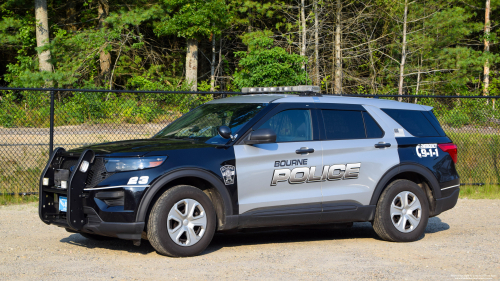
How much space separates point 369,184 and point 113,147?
3.10 metres

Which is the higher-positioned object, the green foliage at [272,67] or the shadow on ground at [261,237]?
the green foliage at [272,67]

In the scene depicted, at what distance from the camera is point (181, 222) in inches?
→ 223

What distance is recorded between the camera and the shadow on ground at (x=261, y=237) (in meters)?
6.45

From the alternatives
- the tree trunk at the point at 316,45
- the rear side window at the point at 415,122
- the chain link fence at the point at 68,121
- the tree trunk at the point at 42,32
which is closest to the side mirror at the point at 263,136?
the rear side window at the point at 415,122

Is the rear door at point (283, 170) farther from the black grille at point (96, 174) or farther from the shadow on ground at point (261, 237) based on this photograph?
the black grille at point (96, 174)

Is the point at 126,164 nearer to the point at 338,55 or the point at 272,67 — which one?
the point at 272,67

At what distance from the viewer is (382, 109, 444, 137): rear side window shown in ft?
23.5

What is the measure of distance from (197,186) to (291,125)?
4.40 feet

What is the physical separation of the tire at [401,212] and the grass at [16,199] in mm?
6125

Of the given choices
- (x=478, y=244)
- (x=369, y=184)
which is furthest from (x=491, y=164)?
(x=369, y=184)

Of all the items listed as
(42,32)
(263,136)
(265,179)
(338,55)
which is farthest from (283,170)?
(338,55)

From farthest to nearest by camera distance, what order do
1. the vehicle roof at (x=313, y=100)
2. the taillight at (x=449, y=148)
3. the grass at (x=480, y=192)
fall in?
the grass at (x=480, y=192), the taillight at (x=449, y=148), the vehicle roof at (x=313, y=100)

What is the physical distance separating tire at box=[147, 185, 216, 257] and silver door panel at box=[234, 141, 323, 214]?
0.45m

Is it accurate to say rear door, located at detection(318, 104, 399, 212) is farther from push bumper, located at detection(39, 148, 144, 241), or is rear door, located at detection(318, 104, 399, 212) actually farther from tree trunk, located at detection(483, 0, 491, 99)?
tree trunk, located at detection(483, 0, 491, 99)
